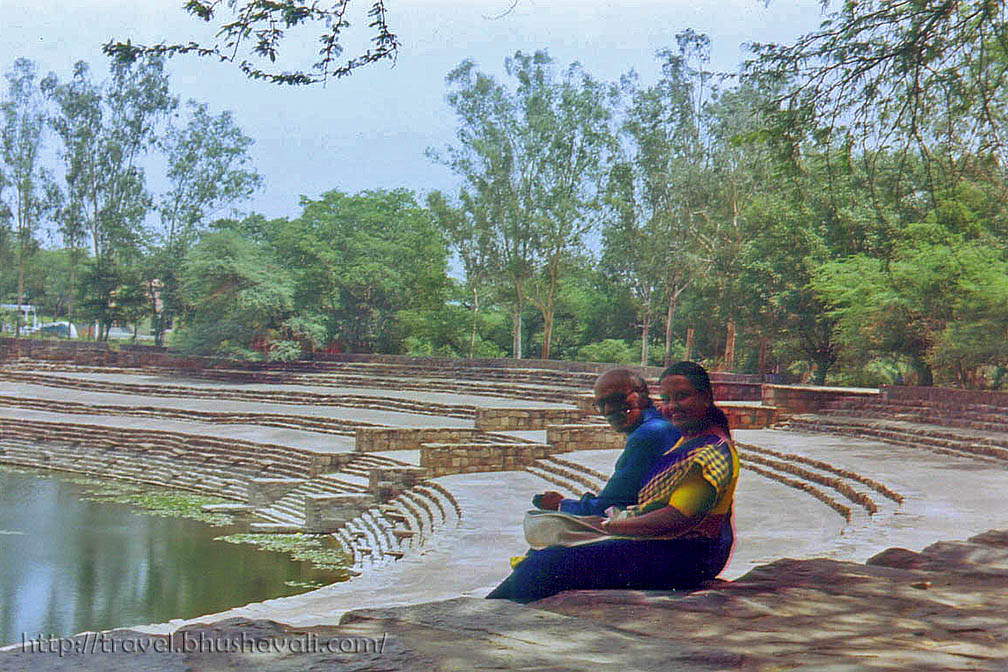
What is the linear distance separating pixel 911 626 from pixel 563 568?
1.24 meters

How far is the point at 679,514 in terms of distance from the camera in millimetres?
3631

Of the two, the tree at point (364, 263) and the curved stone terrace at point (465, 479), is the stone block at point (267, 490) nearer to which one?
the curved stone terrace at point (465, 479)

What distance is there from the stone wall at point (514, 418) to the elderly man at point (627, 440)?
1449cm

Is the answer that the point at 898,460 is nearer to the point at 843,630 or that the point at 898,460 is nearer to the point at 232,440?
the point at 843,630

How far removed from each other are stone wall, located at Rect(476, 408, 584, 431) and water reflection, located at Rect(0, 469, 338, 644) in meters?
5.94

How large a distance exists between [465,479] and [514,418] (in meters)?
4.73

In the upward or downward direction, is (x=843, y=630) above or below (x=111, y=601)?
above

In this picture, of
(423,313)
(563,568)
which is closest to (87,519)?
(563,568)

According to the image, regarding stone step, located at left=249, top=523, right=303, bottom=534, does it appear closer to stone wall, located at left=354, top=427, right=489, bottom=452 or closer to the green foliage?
stone wall, located at left=354, top=427, right=489, bottom=452

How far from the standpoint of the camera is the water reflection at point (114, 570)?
9.33m

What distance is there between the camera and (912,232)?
65.4ft

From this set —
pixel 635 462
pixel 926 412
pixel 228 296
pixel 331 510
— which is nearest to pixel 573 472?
pixel 331 510

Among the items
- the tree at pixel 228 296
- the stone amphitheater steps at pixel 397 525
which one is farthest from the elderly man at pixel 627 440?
the tree at pixel 228 296

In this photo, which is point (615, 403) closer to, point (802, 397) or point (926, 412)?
point (926, 412)
